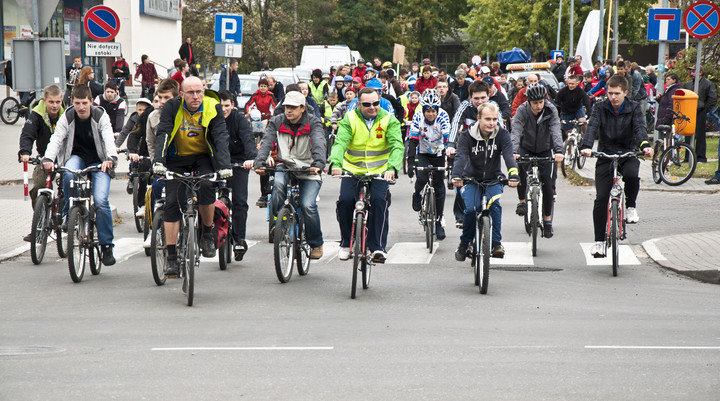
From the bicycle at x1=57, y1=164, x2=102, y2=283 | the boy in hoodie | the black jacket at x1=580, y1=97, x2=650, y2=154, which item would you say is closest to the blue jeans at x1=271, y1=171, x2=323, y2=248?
the bicycle at x1=57, y1=164, x2=102, y2=283

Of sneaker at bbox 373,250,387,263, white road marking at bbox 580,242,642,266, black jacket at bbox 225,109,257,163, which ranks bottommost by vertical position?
white road marking at bbox 580,242,642,266

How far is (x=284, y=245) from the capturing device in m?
9.88

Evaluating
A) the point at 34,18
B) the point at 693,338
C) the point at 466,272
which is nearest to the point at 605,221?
the point at 466,272

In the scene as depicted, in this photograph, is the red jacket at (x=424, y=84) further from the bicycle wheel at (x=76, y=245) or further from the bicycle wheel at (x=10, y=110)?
the bicycle wheel at (x=76, y=245)

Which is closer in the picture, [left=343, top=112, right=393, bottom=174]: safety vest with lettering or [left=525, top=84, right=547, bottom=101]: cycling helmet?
[left=343, top=112, right=393, bottom=174]: safety vest with lettering

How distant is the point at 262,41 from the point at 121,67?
25.0m

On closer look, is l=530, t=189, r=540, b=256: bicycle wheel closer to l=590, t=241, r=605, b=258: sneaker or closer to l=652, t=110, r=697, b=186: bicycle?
l=590, t=241, r=605, b=258: sneaker

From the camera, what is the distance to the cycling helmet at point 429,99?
1327 centimetres

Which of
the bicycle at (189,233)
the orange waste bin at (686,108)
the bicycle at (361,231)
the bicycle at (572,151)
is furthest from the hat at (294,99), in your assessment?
the orange waste bin at (686,108)

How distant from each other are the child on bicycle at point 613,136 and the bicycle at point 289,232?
9.61 ft

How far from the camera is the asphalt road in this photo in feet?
20.0

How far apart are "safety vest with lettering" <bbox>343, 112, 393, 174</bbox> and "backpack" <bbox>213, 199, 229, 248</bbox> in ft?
4.02

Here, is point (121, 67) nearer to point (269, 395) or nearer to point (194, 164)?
point (194, 164)

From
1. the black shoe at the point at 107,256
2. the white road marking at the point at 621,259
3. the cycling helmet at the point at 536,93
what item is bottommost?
the white road marking at the point at 621,259
